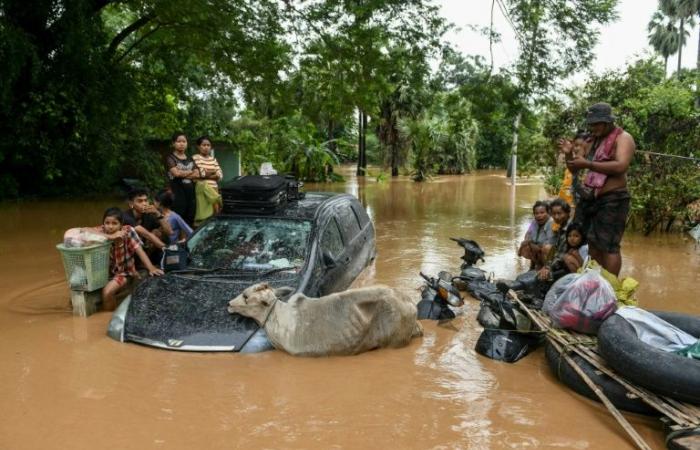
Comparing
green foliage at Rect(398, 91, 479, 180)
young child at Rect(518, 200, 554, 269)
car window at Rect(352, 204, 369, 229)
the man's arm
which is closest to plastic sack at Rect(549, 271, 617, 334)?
the man's arm

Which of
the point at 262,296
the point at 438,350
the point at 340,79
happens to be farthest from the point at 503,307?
the point at 340,79

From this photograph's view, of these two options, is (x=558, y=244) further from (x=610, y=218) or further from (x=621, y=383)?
(x=621, y=383)

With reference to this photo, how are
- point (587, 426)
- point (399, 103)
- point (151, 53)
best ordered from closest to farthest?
point (587, 426) → point (151, 53) → point (399, 103)

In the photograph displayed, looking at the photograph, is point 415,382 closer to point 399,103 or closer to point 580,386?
point 580,386

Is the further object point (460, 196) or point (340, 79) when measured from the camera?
point (460, 196)

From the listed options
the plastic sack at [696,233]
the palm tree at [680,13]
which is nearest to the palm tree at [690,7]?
the palm tree at [680,13]

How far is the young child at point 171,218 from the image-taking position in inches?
274

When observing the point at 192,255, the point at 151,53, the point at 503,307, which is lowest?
the point at 503,307

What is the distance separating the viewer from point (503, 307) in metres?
5.43

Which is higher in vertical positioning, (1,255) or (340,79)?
(340,79)

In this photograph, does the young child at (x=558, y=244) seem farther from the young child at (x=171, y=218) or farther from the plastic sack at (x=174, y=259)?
the young child at (x=171, y=218)

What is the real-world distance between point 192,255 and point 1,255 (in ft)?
18.3

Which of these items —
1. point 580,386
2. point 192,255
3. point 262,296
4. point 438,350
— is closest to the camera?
point 580,386

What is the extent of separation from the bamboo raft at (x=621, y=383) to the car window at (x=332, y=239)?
2080 mm
